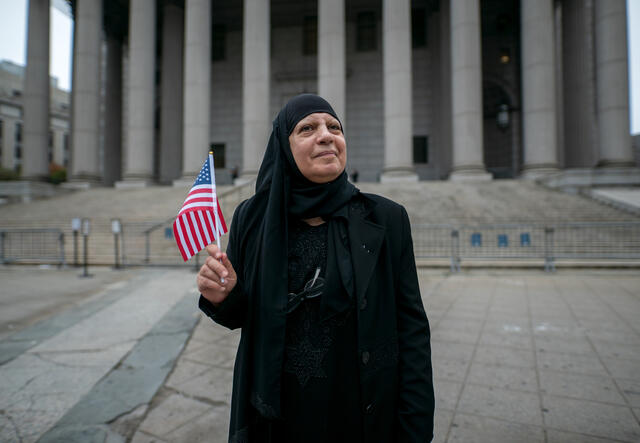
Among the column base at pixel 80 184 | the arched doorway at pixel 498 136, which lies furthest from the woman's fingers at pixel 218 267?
the arched doorway at pixel 498 136

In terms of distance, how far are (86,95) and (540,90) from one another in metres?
28.1

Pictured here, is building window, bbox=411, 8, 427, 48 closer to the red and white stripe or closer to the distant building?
the red and white stripe

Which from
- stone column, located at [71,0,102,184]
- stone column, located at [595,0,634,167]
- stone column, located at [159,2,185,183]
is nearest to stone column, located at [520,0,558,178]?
stone column, located at [595,0,634,167]

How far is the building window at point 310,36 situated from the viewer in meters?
30.7

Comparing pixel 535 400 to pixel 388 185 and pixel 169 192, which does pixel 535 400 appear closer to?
pixel 388 185

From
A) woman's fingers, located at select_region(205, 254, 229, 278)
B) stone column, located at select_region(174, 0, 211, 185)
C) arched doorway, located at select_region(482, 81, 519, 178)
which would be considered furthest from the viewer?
arched doorway, located at select_region(482, 81, 519, 178)

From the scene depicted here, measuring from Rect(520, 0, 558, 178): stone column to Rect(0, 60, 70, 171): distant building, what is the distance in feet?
226

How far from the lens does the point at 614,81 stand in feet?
66.7

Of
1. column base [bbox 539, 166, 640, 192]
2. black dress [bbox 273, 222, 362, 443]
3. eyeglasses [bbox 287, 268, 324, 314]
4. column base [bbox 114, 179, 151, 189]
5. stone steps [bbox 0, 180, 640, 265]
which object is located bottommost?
black dress [bbox 273, 222, 362, 443]

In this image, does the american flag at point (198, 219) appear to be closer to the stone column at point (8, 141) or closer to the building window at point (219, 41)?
the building window at point (219, 41)

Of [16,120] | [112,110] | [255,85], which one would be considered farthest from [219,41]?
[16,120]

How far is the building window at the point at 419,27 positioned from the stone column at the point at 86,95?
23.4m

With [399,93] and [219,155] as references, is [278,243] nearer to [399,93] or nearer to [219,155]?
[399,93]

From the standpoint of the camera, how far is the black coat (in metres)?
1.56
